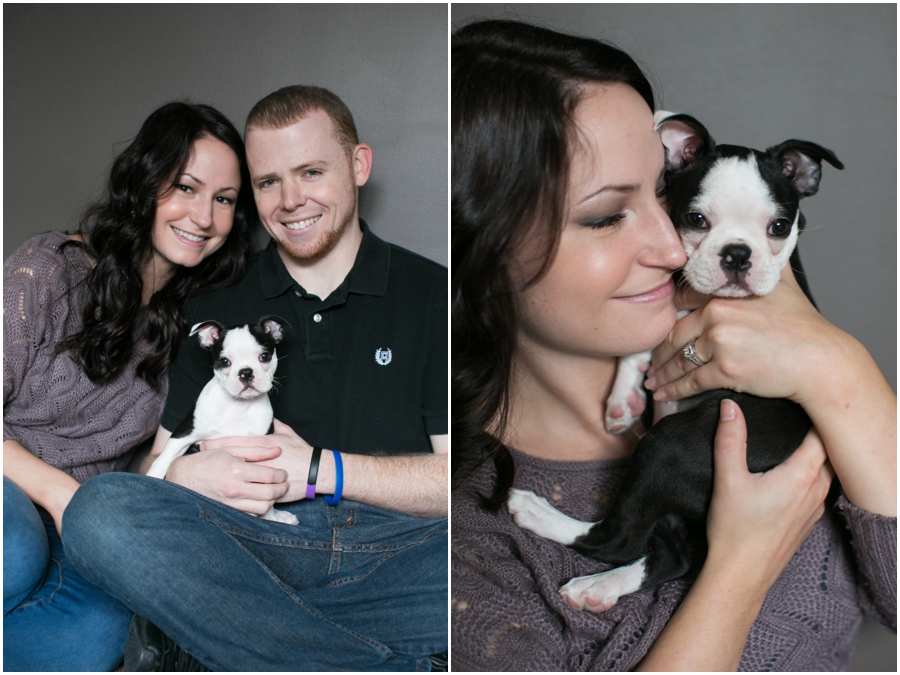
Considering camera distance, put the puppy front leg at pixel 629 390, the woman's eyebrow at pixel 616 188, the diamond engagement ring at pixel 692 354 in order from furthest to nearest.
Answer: the puppy front leg at pixel 629 390, the diamond engagement ring at pixel 692 354, the woman's eyebrow at pixel 616 188

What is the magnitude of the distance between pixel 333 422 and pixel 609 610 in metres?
0.58

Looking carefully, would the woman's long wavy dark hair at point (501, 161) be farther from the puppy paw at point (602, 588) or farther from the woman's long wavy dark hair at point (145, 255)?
the woman's long wavy dark hair at point (145, 255)

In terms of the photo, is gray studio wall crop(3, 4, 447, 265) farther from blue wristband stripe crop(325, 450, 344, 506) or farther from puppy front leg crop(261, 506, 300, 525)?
puppy front leg crop(261, 506, 300, 525)

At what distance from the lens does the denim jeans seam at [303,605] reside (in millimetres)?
1233

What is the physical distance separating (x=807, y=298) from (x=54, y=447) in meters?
1.39

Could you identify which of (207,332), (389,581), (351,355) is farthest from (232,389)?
(389,581)

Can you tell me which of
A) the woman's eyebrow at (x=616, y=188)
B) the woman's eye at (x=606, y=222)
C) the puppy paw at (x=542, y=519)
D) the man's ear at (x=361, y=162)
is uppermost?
the man's ear at (x=361, y=162)

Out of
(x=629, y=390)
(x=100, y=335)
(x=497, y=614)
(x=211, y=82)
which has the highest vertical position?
(x=211, y=82)

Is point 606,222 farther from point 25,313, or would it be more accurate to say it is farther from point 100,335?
point 25,313

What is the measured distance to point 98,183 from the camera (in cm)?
134

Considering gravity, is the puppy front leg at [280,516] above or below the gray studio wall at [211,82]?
below

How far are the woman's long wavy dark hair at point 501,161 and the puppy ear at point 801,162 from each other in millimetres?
236

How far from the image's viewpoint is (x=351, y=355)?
1.31m

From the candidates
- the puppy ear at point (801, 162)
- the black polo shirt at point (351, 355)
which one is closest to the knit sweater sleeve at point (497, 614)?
the black polo shirt at point (351, 355)
